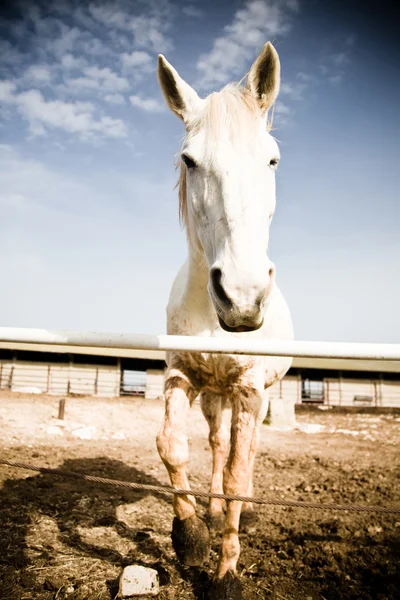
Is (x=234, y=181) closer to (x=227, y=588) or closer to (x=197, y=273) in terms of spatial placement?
(x=197, y=273)

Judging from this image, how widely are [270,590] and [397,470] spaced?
5.13m

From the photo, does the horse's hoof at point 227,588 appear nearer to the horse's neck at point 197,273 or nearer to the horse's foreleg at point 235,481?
the horse's foreleg at point 235,481

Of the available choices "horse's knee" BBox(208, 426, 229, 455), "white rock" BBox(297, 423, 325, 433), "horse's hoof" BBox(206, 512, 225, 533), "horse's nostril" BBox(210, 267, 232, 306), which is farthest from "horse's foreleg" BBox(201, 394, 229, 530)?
"white rock" BBox(297, 423, 325, 433)

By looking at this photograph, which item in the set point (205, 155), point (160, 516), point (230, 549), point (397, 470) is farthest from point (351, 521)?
point (205, 155)

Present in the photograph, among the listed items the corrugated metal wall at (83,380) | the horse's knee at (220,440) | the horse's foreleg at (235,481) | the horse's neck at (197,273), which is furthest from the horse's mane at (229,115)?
the corrugated metal wall at (83,380)

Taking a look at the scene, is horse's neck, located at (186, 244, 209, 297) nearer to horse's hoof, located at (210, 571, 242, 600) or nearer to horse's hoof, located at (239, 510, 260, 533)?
horse's hoof, located at (210, 571, 242, 600)

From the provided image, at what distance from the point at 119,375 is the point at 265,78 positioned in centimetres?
2353

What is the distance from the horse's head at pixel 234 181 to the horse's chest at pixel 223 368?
2.58ft

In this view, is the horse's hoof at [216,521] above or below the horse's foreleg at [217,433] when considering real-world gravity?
below

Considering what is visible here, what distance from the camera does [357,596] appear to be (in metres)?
2.65

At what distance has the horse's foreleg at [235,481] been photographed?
2.39 meters

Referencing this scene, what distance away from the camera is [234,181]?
6.66ft

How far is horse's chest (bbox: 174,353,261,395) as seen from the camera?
2676 millimetres

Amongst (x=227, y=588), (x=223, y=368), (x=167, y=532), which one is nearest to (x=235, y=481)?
(x=227, y=588)
